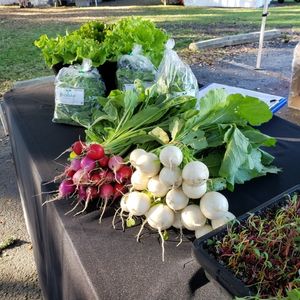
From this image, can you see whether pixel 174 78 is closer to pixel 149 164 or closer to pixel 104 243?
pixel 149 164

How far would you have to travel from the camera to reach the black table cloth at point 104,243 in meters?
0.84

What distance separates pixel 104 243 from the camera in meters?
0.96

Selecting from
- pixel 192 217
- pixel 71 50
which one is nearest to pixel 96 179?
pixel 192 217

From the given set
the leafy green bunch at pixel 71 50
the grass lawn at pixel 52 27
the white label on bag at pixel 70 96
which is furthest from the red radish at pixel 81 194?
the grass lawn at pixel 52 27

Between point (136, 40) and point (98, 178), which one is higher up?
point (136, 40)

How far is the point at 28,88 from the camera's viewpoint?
7.36 feet

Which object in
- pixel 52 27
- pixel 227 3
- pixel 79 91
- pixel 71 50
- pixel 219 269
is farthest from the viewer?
pixel 227 3

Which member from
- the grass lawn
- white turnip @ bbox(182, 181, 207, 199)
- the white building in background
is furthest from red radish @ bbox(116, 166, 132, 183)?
the white building in background

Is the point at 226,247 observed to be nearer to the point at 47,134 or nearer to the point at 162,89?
the point at 162,89

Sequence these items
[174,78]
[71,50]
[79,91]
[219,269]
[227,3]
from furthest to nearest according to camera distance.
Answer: [227,3], [71,50], [79,91], [174,78], [219,269]

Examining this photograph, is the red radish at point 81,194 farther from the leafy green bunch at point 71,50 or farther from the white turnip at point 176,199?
the leafy green bunch at point 71,50

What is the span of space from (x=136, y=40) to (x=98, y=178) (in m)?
0.92

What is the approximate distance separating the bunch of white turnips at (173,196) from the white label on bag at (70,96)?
66cm

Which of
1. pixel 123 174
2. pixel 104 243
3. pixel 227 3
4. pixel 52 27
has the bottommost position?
pixel 227 3
